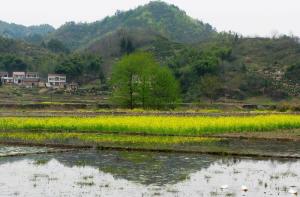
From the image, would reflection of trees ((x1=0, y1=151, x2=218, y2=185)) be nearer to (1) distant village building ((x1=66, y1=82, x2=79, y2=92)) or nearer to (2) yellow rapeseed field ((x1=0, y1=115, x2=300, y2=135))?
(2) yellow rapeseed field ((x1=0, y1=115, x2=300, y2=135))

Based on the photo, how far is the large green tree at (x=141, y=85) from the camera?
53.2 metres

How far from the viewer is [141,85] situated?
5316cm

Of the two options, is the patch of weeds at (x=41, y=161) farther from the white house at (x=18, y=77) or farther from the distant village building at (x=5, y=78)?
the white house at (x=18, y=77)

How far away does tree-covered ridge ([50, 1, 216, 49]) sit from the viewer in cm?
16535

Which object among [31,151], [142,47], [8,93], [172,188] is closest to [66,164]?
[31,151]

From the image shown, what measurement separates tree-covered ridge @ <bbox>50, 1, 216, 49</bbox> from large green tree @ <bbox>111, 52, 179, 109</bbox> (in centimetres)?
10600

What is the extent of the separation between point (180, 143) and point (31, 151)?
6574 mm

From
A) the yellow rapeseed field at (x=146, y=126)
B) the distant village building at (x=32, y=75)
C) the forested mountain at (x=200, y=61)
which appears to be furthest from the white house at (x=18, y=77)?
the yellow rapeseed field at (x=146, y=126)

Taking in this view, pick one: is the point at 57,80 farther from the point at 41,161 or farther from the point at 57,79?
the point at 41,161

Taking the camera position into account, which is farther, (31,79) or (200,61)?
(31,79)

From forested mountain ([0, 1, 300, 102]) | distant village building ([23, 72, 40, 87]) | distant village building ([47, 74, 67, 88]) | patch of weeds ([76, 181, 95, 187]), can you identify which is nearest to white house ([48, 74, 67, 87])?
distant village building ([47, 74, 67, 88])

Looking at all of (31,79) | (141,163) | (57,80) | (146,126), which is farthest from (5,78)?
(141,163)

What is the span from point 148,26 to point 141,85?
4470 inches

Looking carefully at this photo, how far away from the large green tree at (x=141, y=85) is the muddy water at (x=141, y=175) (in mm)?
31203
